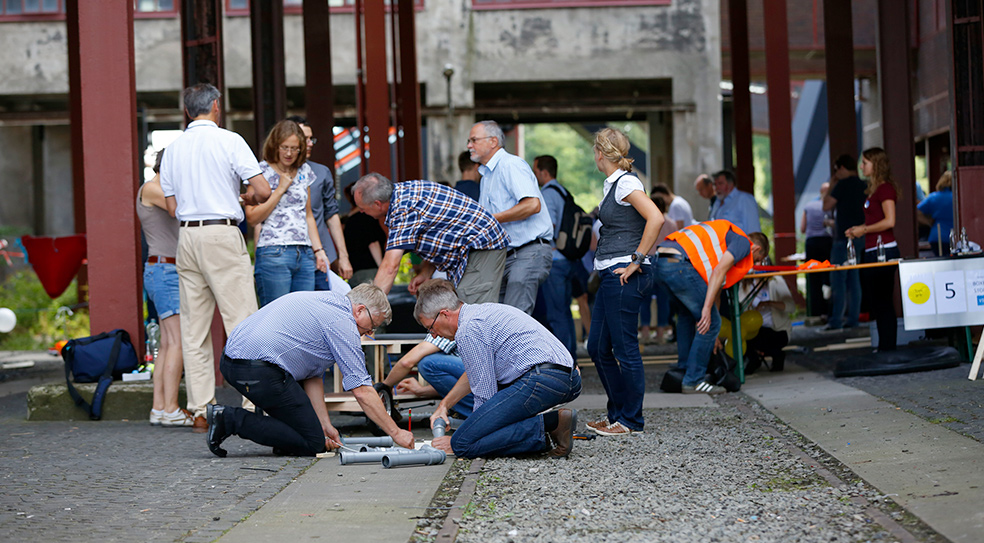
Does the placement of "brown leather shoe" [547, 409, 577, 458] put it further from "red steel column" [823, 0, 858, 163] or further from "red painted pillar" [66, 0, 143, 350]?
"red steel column" [823, 0, 858, 163]

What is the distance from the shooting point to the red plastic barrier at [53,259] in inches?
485

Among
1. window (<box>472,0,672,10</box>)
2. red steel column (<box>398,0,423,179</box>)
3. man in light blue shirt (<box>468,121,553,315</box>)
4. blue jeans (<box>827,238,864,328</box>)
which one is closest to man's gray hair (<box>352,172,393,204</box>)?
man in light blue shirt (<box>468,121,553,315</box>)

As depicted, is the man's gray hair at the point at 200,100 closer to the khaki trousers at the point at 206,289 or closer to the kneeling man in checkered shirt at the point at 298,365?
Answer: the khaki trousers at the point at 206,289

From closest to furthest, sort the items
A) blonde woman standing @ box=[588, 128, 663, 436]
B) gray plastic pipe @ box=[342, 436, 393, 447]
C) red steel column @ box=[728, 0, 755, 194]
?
1. gray plastic pipe @ box=[342, 436, 393, 447]
2. blonde woman standing @ box=[588, 128, 663, 436]
3. red steel column @ box=[728, 0, 755, 194]

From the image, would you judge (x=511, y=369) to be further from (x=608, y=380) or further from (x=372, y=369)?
(x=372, y=369)

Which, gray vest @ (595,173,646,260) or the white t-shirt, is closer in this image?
gray vest @ (595,173,646,260)

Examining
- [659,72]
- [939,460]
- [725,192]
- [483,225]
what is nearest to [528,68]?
[659,72]

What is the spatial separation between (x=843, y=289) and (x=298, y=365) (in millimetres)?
→ 8594

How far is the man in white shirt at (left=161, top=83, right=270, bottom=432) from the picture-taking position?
21.0 ft

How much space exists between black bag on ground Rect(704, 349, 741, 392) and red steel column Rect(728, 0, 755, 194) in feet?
27.2

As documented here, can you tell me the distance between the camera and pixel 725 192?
11.7 metres

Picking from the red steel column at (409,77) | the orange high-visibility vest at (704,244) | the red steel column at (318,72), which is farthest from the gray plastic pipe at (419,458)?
A: the red steel column at (409,77)

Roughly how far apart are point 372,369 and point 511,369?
9.73ft

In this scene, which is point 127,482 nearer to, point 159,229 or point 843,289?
point 159,229
